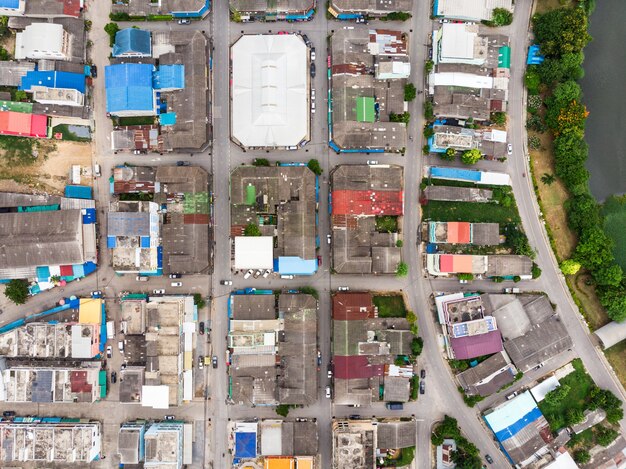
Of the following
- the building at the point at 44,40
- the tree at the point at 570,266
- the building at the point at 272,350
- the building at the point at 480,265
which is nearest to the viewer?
the building at the point at 44,40

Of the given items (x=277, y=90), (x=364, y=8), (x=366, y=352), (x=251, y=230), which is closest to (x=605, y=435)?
(x=366, y=352)

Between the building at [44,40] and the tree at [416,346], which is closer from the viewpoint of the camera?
the building at [44,40]

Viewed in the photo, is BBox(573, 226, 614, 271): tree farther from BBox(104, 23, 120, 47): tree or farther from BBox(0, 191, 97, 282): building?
BBox(104, 23, 120, 47): tree

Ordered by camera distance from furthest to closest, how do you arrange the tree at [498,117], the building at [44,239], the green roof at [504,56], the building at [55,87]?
1. the tree at [498,117]
2. the green roof at [504,56]
3. the building at [55,87]
4. the building at [44,239]

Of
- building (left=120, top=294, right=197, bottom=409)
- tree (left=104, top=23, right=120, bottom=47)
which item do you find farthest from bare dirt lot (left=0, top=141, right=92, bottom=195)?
building (left=120, top=294, right=197, bottom=409)

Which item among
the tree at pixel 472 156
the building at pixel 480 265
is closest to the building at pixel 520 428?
the building at pixel 480 265

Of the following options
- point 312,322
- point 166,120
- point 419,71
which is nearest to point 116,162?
point 166,120

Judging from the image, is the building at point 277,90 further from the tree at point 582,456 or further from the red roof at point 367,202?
the tree at point 582,456
